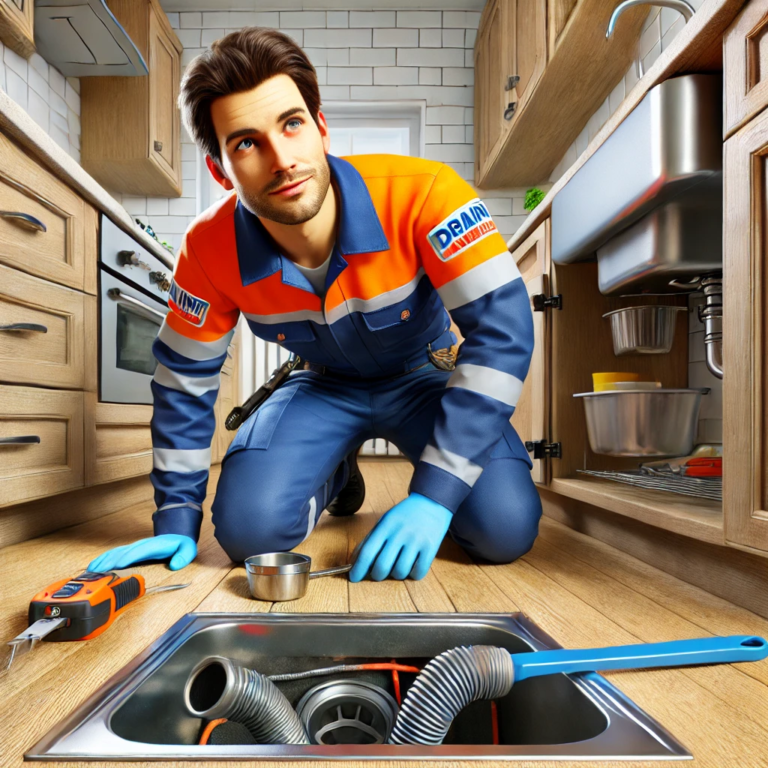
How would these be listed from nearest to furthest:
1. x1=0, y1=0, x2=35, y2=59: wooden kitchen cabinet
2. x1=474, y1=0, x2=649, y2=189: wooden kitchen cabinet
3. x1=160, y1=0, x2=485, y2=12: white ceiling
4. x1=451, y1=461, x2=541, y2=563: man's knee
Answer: x1=451, y1=461, x2=541, y2=563: man's knee
x1=0, y1=0, x2=35, y2=59: wooden kitchen cabinet
x1=474, y1=0, x2=649, y2=189: wooden kitchen cabinet
x1=160, y1=0, x2=485, y2=12: white ceiling

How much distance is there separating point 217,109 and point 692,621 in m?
1.05

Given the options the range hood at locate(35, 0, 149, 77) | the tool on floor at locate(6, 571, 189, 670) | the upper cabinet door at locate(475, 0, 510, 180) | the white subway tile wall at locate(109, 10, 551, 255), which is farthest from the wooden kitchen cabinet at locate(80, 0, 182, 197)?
the tool on floor at locate(6, 571, 189, 670)

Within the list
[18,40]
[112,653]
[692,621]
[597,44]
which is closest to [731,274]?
[692,621]

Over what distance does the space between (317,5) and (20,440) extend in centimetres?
311

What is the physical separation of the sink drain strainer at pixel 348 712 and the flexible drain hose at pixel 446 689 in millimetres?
133

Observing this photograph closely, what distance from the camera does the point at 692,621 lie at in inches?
31.4

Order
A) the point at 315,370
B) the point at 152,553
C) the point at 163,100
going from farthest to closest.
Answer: the point at 163,100 < the point at 315,370 < the point at 152,553

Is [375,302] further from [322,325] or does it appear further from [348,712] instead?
[348,712]

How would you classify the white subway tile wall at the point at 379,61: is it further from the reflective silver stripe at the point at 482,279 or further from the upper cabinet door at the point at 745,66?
the upper cabinet door at the point at 745,66

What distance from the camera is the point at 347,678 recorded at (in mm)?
713

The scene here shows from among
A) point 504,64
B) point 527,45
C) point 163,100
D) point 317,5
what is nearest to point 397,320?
point 527,45

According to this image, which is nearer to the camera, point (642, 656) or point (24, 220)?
point (642, 656)

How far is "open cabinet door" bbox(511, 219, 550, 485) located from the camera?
157 centimetres

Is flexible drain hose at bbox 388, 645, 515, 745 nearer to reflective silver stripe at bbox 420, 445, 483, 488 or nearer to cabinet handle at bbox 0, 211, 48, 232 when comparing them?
reflective silver stripe at bbox 420, 445, 483, 488
